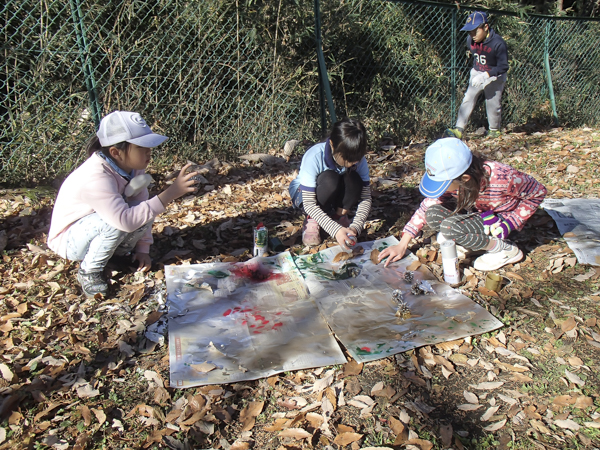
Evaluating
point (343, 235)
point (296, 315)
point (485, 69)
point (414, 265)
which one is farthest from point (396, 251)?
point (485, 69)

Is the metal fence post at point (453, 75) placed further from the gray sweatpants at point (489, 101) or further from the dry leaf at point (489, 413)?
the dry leaf at point (489, 413)

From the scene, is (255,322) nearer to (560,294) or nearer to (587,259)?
(560,294)

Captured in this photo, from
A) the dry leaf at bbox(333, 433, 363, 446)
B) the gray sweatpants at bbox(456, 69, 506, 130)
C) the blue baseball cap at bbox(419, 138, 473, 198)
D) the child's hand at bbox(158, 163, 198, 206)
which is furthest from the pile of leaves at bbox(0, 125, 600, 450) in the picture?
the gray sweatpants at bbox(456, 69, 506, 130)

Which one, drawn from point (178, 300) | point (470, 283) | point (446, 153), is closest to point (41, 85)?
point (178, 300)

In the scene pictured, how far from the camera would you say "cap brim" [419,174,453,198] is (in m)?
2.71

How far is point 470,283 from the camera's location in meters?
3.03

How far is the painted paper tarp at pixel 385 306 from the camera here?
2.50m

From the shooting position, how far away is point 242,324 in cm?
263

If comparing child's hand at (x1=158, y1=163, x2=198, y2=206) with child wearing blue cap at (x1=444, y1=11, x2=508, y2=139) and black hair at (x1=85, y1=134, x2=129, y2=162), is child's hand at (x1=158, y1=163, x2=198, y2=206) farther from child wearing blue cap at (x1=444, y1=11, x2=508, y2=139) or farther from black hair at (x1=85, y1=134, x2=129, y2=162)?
child wearing blue cap at (x1=444, y1=11, x2=508, y2=139)

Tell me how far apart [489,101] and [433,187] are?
14.5ft

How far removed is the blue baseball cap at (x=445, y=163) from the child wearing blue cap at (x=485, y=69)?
344 cm

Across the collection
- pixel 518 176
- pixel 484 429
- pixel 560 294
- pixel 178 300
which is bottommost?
pixel 484 429

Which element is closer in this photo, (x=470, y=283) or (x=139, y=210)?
(x=139, y=210)

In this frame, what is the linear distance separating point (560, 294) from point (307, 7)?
4252mm
